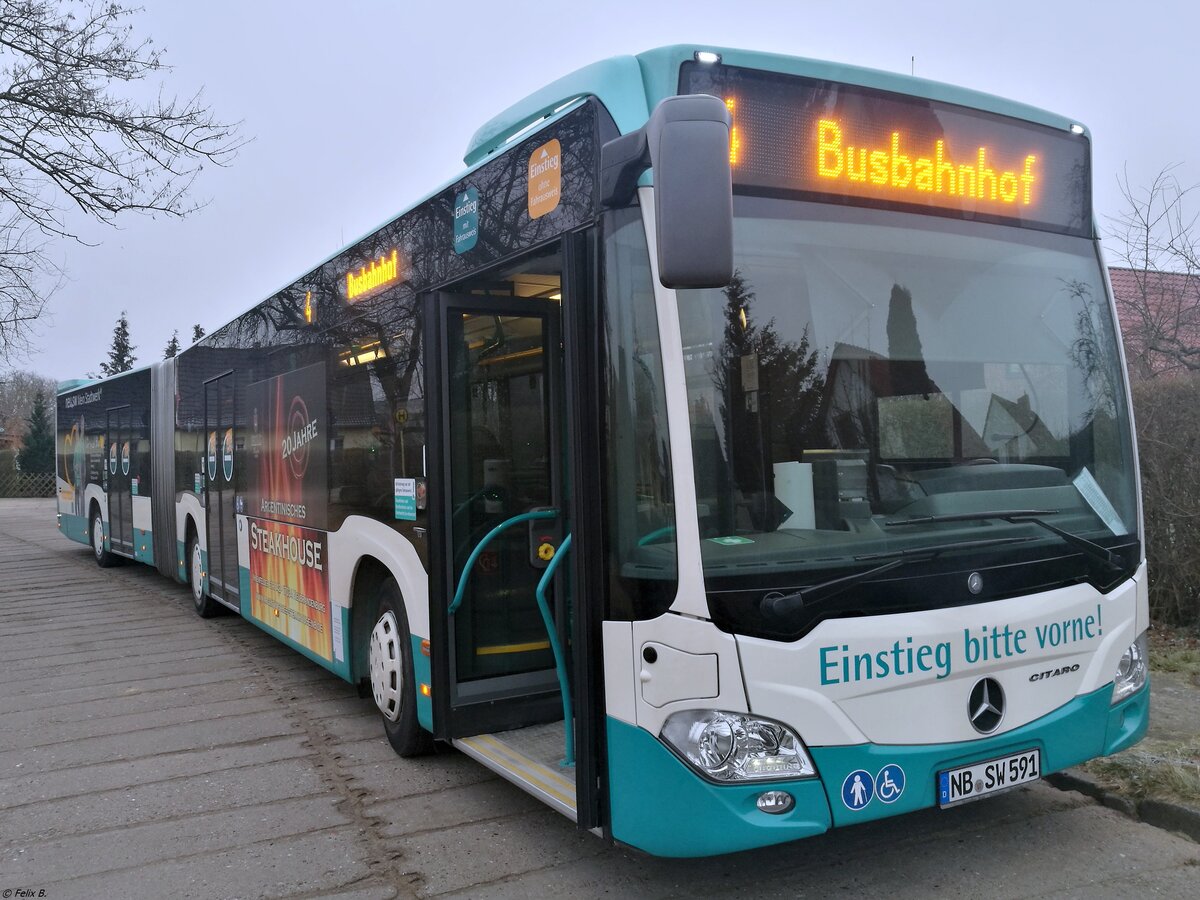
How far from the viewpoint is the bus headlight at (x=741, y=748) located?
3066 millimetres

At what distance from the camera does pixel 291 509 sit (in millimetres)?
6809

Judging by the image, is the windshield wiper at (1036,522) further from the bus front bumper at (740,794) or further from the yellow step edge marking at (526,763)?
the yellow step edge marking at (526,763)

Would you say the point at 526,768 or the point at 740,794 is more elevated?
the point at 740,794

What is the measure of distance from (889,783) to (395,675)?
281 centimetres

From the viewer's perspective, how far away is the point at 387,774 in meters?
5.11

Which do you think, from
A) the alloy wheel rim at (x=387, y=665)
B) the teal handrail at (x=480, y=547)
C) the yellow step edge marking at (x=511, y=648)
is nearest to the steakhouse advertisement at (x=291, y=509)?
the alloy wheel rim at (x=387, y=665)

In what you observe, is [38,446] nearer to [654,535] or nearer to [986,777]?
[654,535]

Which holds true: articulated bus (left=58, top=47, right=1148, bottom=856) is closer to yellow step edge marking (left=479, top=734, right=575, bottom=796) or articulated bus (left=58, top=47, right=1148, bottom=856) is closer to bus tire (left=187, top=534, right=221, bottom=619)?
yellow step edge marking (left=479, top=734, right=575, bottom=796)

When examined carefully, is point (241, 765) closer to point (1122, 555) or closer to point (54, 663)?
point (54, 663)

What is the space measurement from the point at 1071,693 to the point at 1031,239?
1.72 metres

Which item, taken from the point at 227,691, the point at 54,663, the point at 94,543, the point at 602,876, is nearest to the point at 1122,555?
the point at 602,876

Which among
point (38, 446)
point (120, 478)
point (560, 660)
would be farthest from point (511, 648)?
point (38, 446)

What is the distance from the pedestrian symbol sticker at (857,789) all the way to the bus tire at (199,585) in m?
8.36

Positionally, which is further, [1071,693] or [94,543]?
[94,543]
